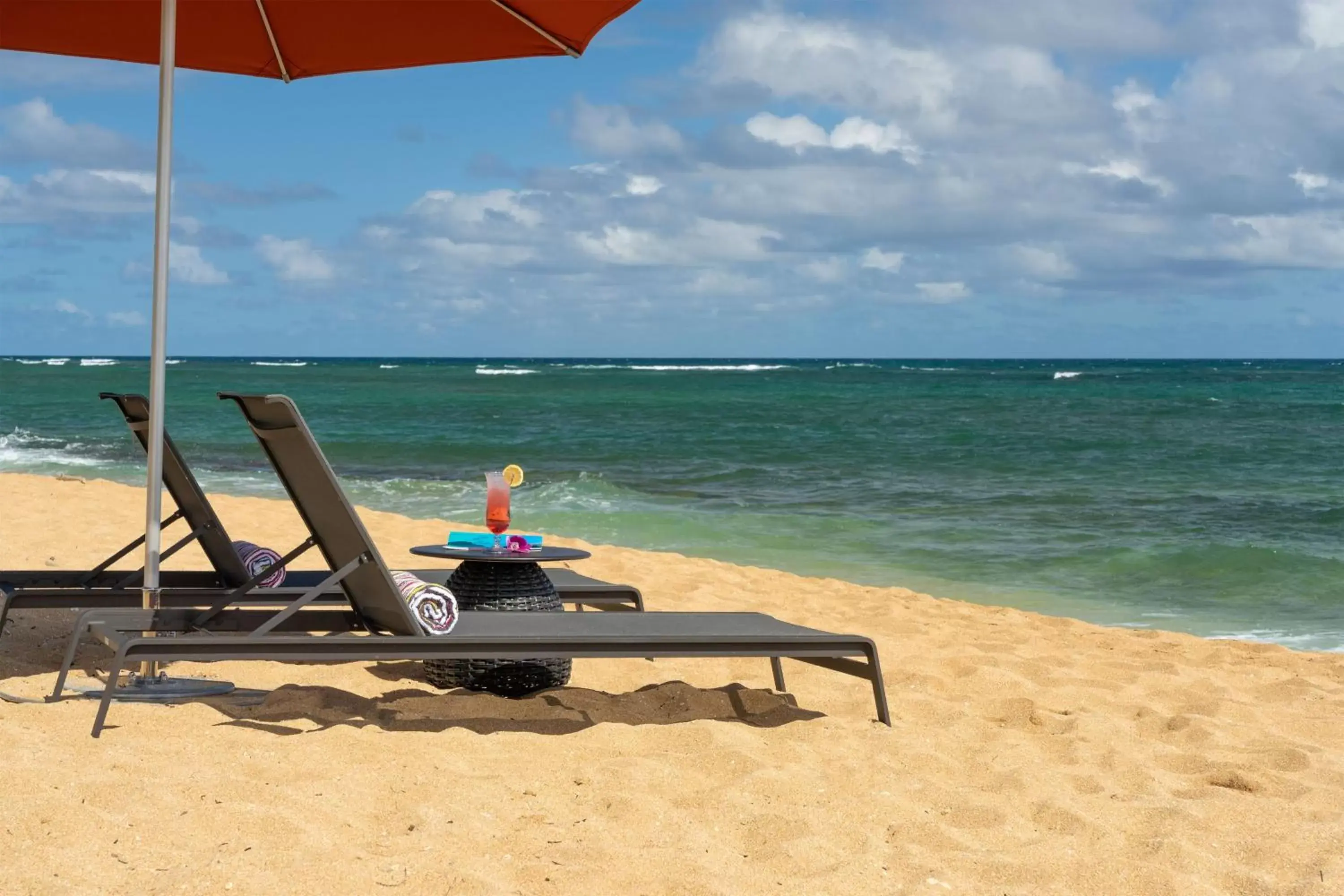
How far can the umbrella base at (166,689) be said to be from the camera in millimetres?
3932

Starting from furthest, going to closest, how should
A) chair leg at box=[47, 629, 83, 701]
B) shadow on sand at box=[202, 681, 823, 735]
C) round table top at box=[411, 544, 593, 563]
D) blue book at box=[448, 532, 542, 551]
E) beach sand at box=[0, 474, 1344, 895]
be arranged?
1. blue book at box=[448, 532, 542, 551]
2. round table top at box=[411, 544, 593, 563]
3. shadow on sand at box=[202, 681, 823, 735]
4. chair leg at box=[47, 629, 83, 701]
5. beach sand at box=[0, 474, 1344, 895]

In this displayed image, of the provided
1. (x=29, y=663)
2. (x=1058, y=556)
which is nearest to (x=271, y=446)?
(x=29, y=663)

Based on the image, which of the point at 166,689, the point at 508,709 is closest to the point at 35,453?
the point at 166,689

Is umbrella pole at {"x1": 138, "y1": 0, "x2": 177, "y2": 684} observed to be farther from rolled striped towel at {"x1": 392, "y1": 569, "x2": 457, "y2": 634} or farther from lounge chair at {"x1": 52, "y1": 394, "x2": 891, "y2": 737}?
rolled striped towel at {"x1": 392, "y1": 569, "x2": 457, "y2": 634}

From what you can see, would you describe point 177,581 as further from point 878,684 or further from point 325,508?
point 878,684

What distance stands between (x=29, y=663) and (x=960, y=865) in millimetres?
3269

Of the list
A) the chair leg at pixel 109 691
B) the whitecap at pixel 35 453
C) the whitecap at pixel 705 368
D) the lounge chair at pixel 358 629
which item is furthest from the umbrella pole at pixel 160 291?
the whitecap at pixel 705 368

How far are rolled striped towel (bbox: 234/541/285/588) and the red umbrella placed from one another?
577 mm

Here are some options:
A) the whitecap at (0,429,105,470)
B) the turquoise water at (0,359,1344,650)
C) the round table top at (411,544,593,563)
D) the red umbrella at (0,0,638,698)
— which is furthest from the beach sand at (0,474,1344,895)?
the whitecap at (0,429,105,470)

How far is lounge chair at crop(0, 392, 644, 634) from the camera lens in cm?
432

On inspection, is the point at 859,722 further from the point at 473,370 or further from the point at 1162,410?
the point at 473,370

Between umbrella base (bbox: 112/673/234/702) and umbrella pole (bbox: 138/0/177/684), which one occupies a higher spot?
umbrella pole (bbox: 138/0/177/684)

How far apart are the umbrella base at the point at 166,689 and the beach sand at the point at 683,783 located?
11 centimetres

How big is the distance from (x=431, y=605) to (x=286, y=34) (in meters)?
2.15
